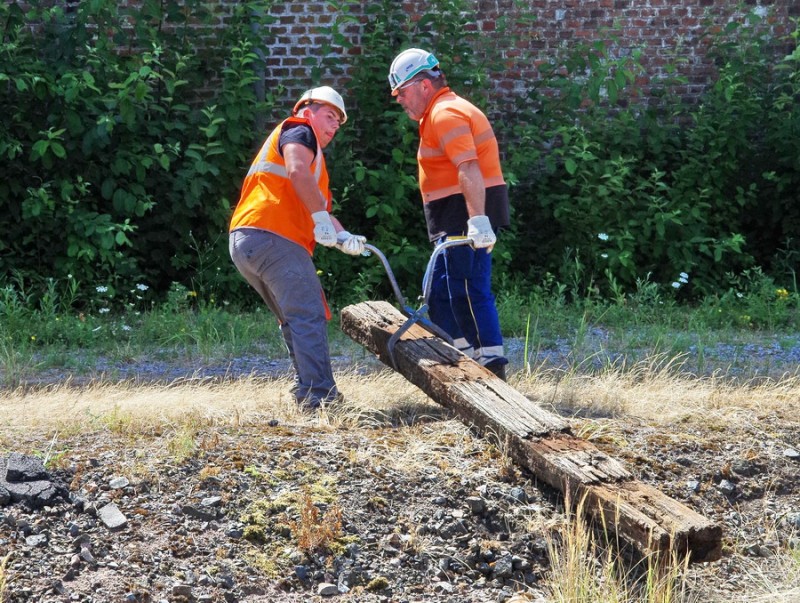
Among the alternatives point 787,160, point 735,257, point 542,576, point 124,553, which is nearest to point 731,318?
point 735,257

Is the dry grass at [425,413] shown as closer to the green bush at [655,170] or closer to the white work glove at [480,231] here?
the white work glove at [480,231]

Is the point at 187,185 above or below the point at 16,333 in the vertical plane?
above

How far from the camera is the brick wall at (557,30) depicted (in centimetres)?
904

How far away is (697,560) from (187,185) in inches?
232

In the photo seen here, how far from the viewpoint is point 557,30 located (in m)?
9.38

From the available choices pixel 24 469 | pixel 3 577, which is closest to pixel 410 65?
pixel 24 469

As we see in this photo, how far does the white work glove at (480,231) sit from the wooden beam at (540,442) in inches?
22.1

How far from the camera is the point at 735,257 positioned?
937cm

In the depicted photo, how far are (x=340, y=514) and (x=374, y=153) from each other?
5443 mm

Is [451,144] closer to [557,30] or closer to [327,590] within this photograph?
[327,590]

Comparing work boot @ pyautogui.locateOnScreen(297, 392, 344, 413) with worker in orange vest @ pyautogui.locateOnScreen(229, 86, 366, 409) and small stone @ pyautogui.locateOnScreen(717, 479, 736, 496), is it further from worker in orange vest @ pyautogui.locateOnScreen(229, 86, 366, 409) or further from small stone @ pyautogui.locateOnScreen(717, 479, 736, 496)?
small stone @ pyautogui.locateOnScreen(717, 479, 736, 496)

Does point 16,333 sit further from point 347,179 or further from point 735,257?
point 735,257

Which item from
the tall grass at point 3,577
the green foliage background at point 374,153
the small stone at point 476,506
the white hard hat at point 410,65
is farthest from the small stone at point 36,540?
the green foliage background at point 374,153

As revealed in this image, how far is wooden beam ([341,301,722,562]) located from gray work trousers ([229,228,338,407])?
1.16 feet
